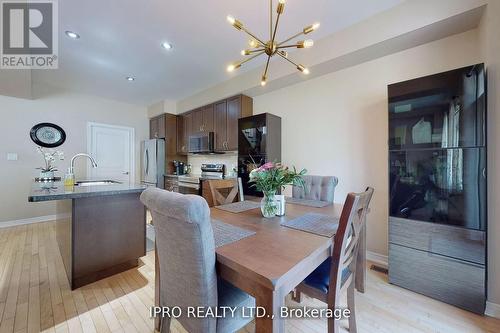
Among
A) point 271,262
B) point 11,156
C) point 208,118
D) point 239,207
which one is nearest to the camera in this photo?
point 271,262

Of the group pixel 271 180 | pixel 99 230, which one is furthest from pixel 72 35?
pixel 271 180

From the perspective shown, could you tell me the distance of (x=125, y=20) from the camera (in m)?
2.15

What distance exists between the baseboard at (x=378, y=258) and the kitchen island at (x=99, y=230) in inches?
103

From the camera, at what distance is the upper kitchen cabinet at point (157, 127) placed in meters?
4.81

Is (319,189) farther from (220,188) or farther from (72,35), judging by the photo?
(72,35)

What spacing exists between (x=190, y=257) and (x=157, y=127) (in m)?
4.85

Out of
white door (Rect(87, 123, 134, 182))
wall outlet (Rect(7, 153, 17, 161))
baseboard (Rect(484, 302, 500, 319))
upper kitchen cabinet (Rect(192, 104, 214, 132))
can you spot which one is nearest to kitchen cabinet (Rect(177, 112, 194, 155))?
upper kitchen cabinet (Rect(192, 104, 214, 132))

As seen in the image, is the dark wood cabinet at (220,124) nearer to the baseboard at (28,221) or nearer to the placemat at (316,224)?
the placemat at (316,224)

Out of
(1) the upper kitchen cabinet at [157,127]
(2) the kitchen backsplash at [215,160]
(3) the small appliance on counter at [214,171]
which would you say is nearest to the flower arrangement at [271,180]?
(2) the kitchen backsplash at [215,160]

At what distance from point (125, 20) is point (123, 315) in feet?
9.11

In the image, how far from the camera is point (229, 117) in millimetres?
3676

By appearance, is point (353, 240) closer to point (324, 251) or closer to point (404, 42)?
point (324, 251)

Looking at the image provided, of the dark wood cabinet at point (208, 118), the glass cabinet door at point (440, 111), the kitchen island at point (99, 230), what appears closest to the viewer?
the glass cabinet door at point (440, 111)

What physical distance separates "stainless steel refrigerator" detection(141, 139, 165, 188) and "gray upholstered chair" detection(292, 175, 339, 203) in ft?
11.5
